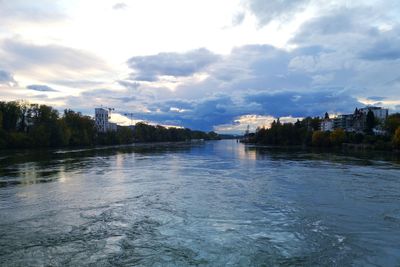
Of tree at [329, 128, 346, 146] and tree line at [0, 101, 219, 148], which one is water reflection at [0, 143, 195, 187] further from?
tree at [329, 128, 346, 146]

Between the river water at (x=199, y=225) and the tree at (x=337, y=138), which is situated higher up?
the tree at (x=337, y=138)

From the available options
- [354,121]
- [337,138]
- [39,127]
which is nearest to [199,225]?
[39,127]

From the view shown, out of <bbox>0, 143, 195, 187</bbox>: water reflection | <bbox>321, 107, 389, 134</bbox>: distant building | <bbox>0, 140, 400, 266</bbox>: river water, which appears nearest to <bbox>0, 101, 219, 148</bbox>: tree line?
<bbox>0, 143, 195, 187</bbox>: water reflection

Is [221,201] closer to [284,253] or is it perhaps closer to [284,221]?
[284,221]

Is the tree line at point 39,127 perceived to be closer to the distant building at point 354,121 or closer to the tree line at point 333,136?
the tree line at point 333,136

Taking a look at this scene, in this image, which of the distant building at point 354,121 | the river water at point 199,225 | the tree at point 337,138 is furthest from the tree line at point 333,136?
the river water at point 199,225

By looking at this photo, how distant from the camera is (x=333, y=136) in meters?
101

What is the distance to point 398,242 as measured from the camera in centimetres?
1170

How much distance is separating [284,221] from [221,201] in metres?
4.52

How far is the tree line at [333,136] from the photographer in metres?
81.8

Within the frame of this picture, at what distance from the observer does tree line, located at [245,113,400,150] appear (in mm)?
81812

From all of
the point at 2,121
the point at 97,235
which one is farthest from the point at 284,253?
the point at 2,121

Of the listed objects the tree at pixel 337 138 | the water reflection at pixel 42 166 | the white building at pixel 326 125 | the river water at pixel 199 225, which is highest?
the white building at pixel 326 125

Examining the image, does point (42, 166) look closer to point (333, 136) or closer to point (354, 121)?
point (333, 136)
